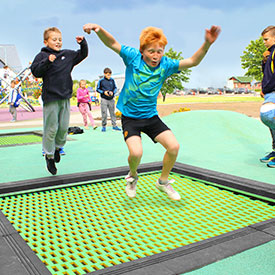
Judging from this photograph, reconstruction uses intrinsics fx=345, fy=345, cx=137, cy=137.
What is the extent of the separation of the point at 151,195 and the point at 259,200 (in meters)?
0.99

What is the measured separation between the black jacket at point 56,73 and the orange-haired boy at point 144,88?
995 millimetres

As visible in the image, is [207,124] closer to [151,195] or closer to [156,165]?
[156,165]

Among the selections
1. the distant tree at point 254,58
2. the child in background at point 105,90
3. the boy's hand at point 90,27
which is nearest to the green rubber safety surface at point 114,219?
the boy's hand at point 90,27

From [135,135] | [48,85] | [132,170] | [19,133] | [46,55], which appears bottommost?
[19,133]

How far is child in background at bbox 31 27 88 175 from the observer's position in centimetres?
379

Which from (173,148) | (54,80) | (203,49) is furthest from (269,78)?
(54,80)

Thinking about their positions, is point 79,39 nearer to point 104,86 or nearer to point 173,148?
point 173,148

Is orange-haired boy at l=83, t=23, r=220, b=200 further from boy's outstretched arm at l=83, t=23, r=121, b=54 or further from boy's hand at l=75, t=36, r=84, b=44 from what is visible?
boy's hand at l=75, t=36, r=84, b=44

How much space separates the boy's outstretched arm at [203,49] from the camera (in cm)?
286

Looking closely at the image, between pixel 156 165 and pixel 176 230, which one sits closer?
pixel 176 230

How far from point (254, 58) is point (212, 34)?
48.4 meters

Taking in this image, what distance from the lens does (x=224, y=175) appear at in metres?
3.72

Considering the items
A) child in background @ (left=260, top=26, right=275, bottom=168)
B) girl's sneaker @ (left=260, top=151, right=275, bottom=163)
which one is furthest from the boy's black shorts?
girl's sneaker @ (left=260, top=151, right=275, bottom=163)

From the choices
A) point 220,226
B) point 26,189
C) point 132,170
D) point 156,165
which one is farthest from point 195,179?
point 26,189
